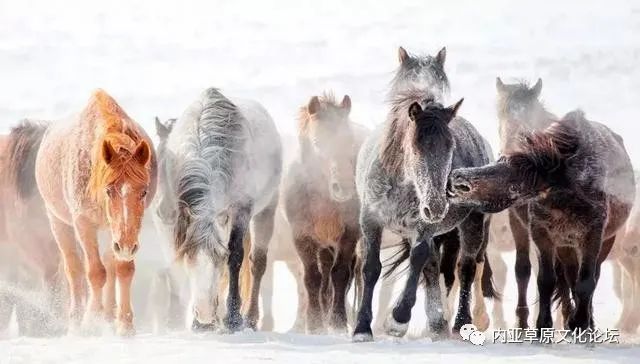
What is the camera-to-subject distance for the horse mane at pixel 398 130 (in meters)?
9.59

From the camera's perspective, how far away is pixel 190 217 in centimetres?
1027

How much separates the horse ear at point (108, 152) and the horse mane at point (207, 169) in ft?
3.28

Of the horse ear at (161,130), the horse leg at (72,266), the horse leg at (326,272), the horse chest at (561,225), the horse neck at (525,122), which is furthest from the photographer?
the horse leg at (326,272)

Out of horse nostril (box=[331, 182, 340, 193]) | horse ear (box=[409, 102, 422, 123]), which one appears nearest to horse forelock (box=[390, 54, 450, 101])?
horse nostril (box=[331, 182, 340, 193])

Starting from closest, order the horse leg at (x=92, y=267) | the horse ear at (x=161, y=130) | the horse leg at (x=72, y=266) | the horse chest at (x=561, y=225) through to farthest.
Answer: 1. the horse chest at (x=561, y=225)
2. the horse leg at (x=92, y=267)
3. the horse leg at (x=72, y=266)
4. the horse ear at (x=161, y=130)

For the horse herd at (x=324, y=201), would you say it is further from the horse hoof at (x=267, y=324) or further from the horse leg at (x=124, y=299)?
the horse hoof at (x=267, y=324)

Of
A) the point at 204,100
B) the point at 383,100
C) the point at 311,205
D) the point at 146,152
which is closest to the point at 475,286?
the point at 311,205

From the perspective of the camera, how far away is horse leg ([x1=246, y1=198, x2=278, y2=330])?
11.8 metres

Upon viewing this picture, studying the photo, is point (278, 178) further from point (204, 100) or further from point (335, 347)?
point (335, 347)

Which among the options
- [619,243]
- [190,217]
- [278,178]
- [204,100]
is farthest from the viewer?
[619,243]

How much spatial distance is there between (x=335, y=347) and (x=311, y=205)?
330 cm

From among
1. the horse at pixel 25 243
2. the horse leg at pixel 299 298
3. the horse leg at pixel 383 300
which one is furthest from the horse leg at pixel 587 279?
the horse leg at pixel 383 300

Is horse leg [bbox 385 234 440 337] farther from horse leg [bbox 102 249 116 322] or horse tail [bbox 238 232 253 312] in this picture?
horse tail [bbox 238 232 253 312]

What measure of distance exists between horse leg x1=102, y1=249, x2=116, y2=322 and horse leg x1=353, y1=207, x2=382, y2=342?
6.42ft
